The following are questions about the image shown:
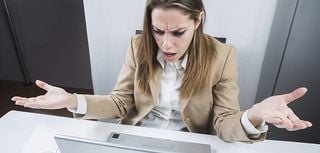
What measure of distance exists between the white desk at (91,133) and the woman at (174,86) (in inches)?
1.6

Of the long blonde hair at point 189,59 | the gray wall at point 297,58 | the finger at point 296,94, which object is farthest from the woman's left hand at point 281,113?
the gray wall at point 297,58

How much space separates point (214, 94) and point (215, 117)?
0.09 m

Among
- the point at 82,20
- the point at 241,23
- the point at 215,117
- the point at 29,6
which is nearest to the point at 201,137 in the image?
the point at 215,117

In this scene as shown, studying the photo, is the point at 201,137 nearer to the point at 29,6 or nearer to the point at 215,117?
the point at 215,117

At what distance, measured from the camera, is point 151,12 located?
0.94 metres

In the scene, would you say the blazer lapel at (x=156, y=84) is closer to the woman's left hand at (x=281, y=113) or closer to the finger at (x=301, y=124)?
the woman's left hand at (x=281, y=113)

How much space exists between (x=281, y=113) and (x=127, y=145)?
1.36 feet

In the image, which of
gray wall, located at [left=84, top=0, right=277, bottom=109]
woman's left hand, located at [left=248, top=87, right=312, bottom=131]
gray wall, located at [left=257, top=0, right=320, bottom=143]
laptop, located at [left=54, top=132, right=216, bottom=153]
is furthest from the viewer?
gray wall, located at [left=84, top=0, right=277, bottom=109]

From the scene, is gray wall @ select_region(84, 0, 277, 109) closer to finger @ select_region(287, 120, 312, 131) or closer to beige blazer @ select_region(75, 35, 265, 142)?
beige blazer @ select_region(75, 35, 265, 142)

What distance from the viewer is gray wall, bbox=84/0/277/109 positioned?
1620 mm

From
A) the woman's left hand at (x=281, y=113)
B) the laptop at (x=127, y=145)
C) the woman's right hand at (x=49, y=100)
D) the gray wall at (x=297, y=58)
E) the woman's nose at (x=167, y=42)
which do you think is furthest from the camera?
the gray wall at (x=297, y=58)

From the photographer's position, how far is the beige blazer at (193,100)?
3.36ft

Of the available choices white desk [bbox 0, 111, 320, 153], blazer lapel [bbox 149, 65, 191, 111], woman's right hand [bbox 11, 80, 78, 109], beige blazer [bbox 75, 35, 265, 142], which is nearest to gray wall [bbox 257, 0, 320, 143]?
beige blazer [bbox 75, 35, 265, 142]

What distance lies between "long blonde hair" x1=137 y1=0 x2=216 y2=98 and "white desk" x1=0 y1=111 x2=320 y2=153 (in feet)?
0.67
